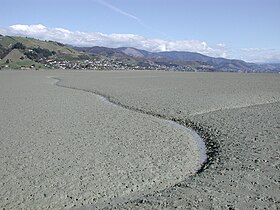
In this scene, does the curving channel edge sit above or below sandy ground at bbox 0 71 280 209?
below

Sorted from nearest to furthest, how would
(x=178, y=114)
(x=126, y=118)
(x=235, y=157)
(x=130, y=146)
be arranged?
(x=235, y=157), (x=130, y=146), (x=126, y=118), (x=178, y=114)

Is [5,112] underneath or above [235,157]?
underneath

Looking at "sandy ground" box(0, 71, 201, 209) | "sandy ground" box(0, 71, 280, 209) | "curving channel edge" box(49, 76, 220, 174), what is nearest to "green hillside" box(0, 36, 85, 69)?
"sandy ground" box(0, 71, 201, 209)

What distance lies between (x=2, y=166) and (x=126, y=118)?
32.7 ft

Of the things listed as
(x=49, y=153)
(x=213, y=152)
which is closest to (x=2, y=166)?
(x=49, y=153)

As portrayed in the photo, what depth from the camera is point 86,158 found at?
12930 mm

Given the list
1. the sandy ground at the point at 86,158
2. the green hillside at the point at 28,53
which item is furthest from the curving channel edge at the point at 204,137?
the green hillside at the point at 28,53

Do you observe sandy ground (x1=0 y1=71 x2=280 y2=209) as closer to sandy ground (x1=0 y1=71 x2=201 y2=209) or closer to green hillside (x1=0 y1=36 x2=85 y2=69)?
sandy ground (x1=0 y1=71 x2=201 y2=209)

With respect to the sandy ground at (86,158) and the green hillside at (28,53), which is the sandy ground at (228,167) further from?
the green hillside at (28,53)

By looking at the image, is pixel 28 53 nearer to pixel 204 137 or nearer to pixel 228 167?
pixel 204 137

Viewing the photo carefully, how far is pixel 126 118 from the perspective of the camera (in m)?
21.2

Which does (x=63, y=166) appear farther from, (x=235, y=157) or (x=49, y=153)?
(x=235, y=157)

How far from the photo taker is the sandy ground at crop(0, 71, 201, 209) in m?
9.81

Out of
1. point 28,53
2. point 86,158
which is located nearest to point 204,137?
point 86,158
